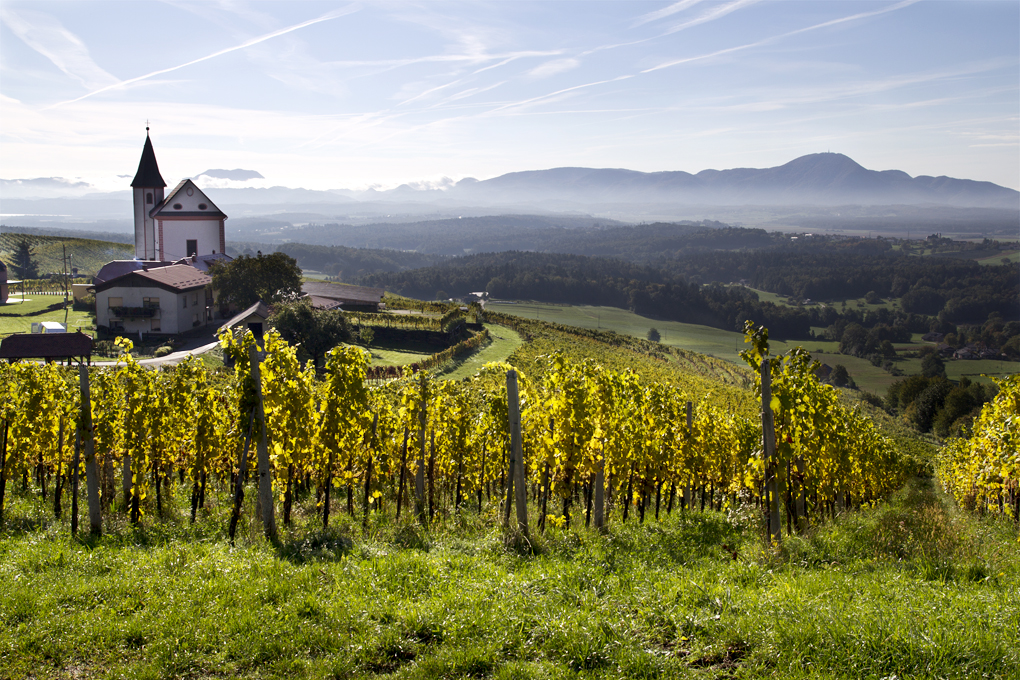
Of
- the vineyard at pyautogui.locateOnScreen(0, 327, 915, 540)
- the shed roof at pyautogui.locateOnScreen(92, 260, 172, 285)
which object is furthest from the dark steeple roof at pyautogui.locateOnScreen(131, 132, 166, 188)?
the vineyard at pyautogui.locateOnScreen(0, 327, 915, 540)

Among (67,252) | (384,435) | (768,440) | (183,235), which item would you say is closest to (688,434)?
(768,440)

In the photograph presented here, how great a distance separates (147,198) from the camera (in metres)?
67.4

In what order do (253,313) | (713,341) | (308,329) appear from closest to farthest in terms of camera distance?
(308,329)
(253,313)
(713,341)

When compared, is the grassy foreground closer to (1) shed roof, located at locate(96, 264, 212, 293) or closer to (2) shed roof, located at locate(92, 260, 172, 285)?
(1) shed roof, located at locate(96, 264, 212, 293)

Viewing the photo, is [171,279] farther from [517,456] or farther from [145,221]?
[517,456]

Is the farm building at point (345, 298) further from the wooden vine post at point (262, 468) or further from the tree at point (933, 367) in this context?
the tree at point (933, 367)

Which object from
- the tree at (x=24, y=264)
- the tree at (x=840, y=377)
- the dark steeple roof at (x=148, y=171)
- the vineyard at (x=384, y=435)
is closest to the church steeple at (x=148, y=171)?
the dark steeple roof at (x=148, y=171)

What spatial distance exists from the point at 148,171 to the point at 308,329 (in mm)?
44744

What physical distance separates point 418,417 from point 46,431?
6743 mm

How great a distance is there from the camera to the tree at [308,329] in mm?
36094

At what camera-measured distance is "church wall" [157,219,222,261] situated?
63375mm

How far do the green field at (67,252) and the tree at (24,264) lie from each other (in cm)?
66

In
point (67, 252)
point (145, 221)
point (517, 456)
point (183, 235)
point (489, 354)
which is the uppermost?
point (145, 221)

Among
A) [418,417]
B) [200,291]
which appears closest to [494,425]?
[418,417]
